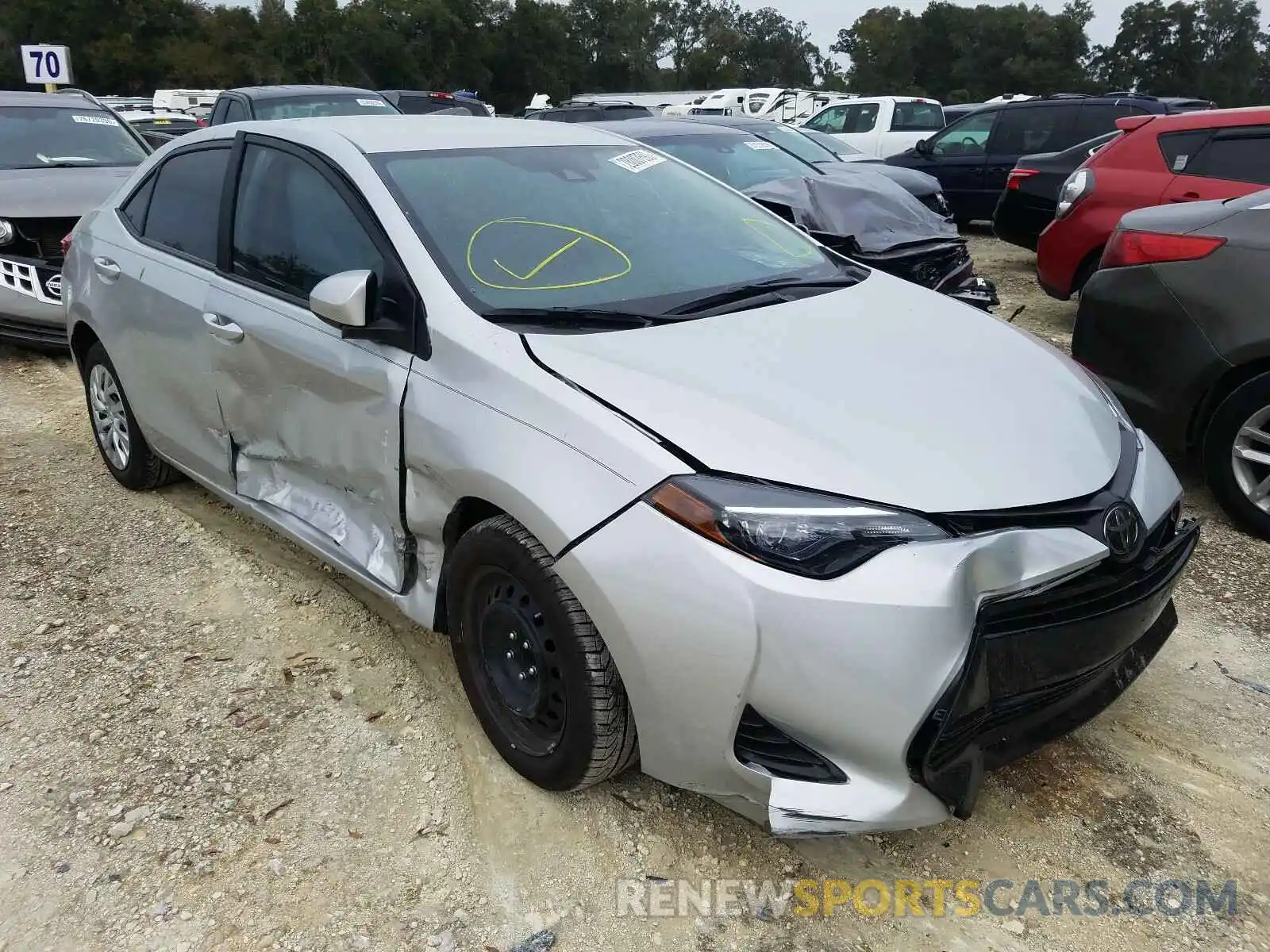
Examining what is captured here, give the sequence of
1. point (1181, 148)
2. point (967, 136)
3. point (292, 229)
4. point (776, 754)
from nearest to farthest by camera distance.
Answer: point (776, 754) → point (292, 229) → point (1181, 148) → point (967, 136)

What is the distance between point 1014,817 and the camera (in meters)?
2.49

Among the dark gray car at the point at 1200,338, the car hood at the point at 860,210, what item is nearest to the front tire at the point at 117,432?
the car hood at the point at 860,210

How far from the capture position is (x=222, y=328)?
3295 millimetres

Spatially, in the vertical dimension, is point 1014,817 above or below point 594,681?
below

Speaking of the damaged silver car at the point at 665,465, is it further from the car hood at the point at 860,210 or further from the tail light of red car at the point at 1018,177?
the tail light of red car at the point at 1018,177

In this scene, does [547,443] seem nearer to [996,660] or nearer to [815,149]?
[996,660]

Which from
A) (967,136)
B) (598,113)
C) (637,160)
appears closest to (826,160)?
(967,136)

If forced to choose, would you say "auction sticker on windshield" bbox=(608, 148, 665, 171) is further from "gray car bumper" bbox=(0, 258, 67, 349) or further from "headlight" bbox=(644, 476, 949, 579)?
"gray car bumper" bbox=(0, 258, 67, 349)

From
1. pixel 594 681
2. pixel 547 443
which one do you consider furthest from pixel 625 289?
pixel 594 681

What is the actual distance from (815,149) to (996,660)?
7.54m

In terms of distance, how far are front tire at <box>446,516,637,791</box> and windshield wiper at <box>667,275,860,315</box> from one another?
2.69ft

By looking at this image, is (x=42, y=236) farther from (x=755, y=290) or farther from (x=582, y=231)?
(x=755, y=290)

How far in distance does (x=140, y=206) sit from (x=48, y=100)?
5.02 metres

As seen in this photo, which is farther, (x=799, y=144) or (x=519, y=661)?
(x=799, y=144)
